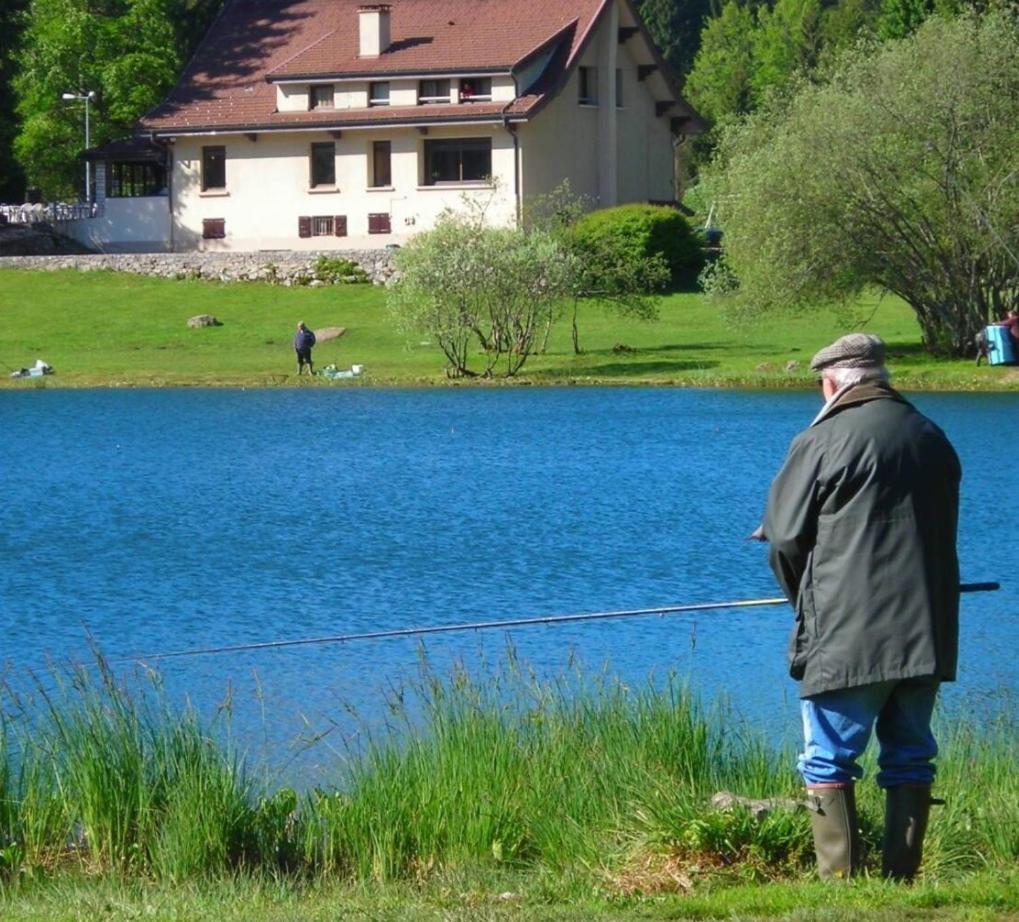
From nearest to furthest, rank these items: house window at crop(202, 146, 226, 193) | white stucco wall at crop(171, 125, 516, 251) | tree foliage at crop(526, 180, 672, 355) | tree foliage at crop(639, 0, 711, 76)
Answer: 1. tree foliage at crop(526, 180, 672, 355)
2. white stucco wall at crop(171, 125, 516, 251)
3. house window at crop(202, 146, 226, 193)
4. tree foliage at crop(639, 0, 711, 76)

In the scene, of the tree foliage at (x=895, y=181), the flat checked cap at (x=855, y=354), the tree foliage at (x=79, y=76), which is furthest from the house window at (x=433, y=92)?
the flat checked cap at (x=855, y=354)

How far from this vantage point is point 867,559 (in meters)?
6.79

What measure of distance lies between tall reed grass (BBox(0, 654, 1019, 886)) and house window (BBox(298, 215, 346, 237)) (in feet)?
183

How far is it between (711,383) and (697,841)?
34868 millimetres

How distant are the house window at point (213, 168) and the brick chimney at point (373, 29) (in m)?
6.39

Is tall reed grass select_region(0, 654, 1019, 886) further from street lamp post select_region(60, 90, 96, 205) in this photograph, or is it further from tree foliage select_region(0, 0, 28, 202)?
tree foliage select_region(0, 0, 28, 202)

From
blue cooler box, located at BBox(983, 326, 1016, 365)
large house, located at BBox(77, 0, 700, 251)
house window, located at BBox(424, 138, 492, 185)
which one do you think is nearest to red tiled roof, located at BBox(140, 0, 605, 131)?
large house, located at BBox(77, 0, 700, 251)

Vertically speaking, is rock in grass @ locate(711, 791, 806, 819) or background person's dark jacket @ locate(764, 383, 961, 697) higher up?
background person's dark jacket @ locate(764, 383, 961, 697)

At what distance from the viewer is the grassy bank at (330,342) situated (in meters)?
43.8

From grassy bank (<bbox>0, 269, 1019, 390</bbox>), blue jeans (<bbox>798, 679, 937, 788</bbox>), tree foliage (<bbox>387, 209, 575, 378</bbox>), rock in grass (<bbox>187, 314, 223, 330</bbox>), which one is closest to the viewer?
blue jeans (<bbox>798, 679, 937, 788</bbox>)

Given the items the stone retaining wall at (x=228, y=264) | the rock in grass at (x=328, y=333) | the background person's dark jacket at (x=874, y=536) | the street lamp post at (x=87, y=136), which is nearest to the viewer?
the background person's dark jacket at (x=874, y=536)

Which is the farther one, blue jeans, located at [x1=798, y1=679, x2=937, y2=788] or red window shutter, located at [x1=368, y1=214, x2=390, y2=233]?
red window shutter, located at [x1=368, y1=214, x2=390, y2=233]

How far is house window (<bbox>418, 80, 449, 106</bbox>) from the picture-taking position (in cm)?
6216

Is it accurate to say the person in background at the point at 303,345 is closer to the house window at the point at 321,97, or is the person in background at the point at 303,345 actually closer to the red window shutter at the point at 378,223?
the red window shutter at the point at 378,223
